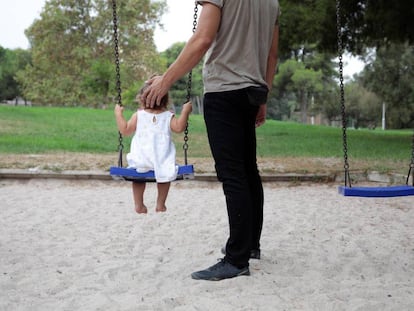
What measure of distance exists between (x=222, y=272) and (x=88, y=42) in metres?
29.6

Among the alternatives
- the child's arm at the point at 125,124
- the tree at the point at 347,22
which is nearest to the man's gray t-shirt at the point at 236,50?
Result: the child's arm at the point at 125,124

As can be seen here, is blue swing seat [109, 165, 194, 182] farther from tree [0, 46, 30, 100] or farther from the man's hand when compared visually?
tree [0, 46, 30, 100]

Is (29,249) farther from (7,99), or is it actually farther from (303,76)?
(7,99)

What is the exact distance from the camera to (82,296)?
2.70 meters

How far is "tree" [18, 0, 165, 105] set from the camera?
97.0 ft

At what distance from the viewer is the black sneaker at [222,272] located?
2.85 meters

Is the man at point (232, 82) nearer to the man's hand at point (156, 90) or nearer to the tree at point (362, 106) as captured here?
the man's hand at point (156, 90)

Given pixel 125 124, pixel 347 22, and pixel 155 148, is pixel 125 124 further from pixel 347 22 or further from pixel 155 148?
pixel 347 22

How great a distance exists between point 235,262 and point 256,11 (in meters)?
1.35

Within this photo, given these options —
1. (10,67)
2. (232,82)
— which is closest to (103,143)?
(232,82)

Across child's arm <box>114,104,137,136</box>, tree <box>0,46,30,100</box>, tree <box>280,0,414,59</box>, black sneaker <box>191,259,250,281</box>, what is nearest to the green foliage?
tree <box>280,0,414,59</box>

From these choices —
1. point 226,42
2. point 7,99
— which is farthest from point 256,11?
point 7,99

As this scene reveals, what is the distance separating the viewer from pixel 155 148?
326 cm

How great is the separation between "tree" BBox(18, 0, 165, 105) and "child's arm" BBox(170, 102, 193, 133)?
26492 millimetres
